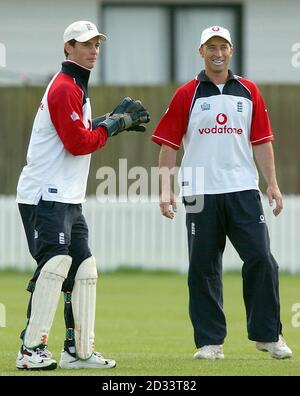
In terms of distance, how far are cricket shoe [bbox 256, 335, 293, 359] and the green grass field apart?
0.08 m

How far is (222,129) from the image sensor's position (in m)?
A: 9.97

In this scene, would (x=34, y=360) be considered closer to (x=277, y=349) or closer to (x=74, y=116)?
A: (x=74, y=116)

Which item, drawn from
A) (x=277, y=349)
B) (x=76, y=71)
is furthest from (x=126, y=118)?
(x=277, y=349)

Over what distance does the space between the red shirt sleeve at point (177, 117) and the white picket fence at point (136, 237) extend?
9949 mm

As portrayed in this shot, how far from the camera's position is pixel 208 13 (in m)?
25.3

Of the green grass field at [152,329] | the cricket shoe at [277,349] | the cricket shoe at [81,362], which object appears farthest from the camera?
the cricket shoe at [277,349]

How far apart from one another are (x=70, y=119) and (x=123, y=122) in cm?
62

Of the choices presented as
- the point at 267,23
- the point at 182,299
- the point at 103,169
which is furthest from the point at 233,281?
the point at 267,23

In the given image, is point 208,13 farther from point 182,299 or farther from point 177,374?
point 177,374

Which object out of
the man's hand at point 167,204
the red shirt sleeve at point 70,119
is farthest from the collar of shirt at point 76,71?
the man's hand at point 167,204

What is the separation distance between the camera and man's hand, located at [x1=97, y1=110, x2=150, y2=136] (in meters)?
9.49

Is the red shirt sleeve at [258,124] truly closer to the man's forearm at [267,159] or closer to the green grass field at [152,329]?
the man's forearm at [267,159]

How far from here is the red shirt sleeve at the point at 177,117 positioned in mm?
10078
